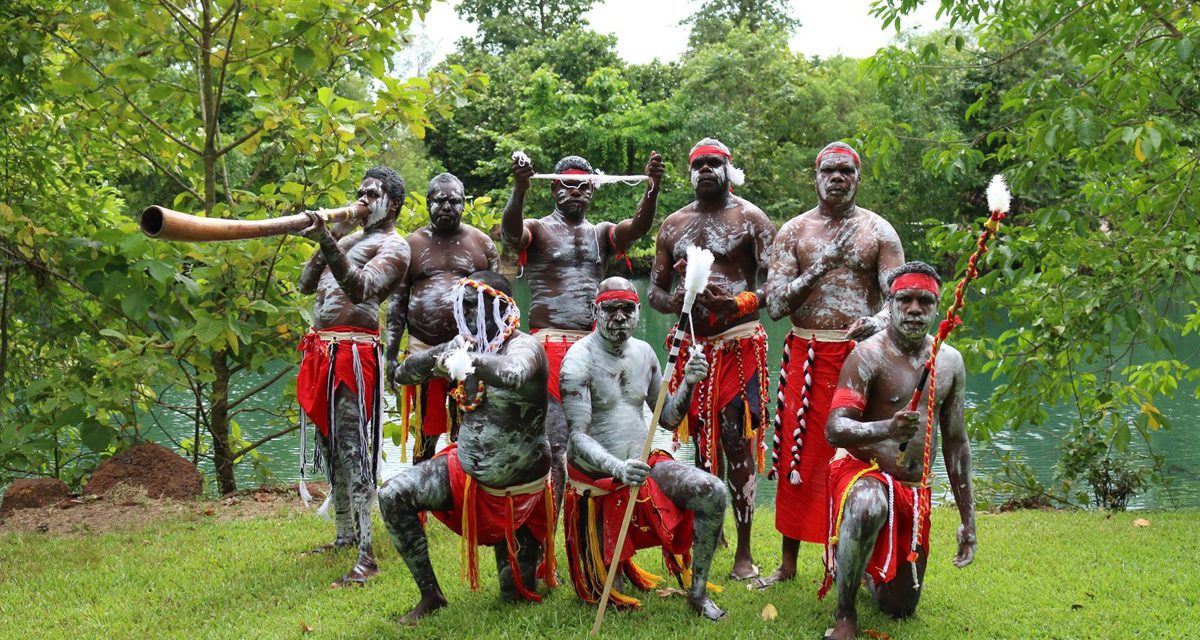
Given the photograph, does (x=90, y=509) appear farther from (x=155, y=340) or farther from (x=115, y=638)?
(x=115, y=638)

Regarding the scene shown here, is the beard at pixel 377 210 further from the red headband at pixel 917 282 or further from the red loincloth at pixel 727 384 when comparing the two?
the red headband at pixel 917 282

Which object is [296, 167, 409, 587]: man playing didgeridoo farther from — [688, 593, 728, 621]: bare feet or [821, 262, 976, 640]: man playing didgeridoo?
[821, 262, 976, 640]: man playing didgeridoo

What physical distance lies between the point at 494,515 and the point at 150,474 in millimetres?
4270

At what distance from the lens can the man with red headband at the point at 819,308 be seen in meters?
4.91

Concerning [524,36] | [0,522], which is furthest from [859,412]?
[524,36]

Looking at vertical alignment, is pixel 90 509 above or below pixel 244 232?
below

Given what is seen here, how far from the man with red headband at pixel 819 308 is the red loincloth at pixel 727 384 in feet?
0.79

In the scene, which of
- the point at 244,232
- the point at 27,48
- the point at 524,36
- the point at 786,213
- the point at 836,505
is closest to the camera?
the point at 244,232

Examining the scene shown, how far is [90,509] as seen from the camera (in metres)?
7.06

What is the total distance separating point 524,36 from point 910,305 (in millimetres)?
40403

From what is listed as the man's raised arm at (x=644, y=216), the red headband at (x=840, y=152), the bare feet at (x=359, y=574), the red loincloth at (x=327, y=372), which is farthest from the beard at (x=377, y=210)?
the red headband at (x=840, y=152)

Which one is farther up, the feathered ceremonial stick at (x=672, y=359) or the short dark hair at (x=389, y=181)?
the short dark hair at (x=389, y=181)

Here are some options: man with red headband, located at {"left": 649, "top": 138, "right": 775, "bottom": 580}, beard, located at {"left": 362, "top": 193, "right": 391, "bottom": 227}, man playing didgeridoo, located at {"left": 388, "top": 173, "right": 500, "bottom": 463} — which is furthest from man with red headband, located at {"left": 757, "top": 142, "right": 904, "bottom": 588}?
beard, located at {"left": 362, "top": 193, "right": 391, "bottom": 227}

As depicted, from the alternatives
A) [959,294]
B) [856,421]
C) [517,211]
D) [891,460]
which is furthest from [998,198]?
[517,211]
